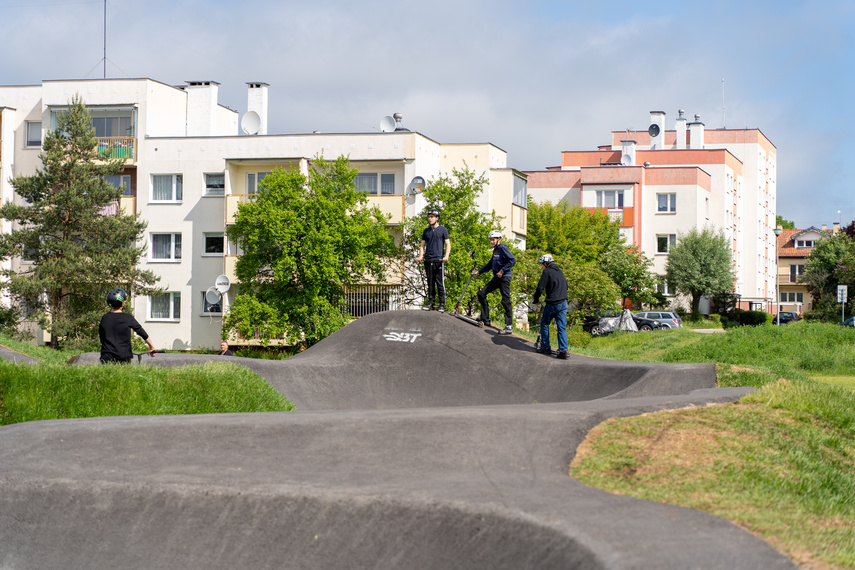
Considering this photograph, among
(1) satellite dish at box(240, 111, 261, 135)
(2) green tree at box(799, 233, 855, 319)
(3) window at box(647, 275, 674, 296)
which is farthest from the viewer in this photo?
(2) green tree at box(799, 233, 855, 319)

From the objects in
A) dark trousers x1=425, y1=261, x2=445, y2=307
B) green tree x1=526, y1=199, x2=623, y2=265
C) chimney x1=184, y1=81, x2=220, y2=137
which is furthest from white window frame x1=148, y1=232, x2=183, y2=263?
dark trousers x1=425, y1=261, x2=445, y2=307

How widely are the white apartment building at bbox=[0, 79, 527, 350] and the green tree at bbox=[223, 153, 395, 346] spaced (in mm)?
5491

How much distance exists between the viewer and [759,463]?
25.6ft

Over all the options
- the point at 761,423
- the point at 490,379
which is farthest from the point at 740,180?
the point at 761,423

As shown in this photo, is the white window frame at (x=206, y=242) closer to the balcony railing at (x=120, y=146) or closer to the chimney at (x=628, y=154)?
the balcony railing at (x=120, y=146)

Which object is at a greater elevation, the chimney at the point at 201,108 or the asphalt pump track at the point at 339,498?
the chimney at the point at 201,108

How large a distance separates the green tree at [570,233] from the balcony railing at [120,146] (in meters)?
27.6

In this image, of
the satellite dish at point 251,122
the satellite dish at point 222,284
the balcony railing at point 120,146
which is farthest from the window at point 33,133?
the satellite dish at point 222,284

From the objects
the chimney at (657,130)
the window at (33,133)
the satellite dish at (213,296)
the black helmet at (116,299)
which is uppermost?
the chimney at (657,130)

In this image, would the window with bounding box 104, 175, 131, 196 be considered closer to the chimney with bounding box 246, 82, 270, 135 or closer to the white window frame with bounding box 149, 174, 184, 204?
the white window frame with bounding box 149, 174, 184, 204

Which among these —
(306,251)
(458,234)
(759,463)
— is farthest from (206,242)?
(759,463)

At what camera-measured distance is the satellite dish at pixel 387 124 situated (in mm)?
47781

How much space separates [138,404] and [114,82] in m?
39.4

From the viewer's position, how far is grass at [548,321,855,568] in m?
5.96
